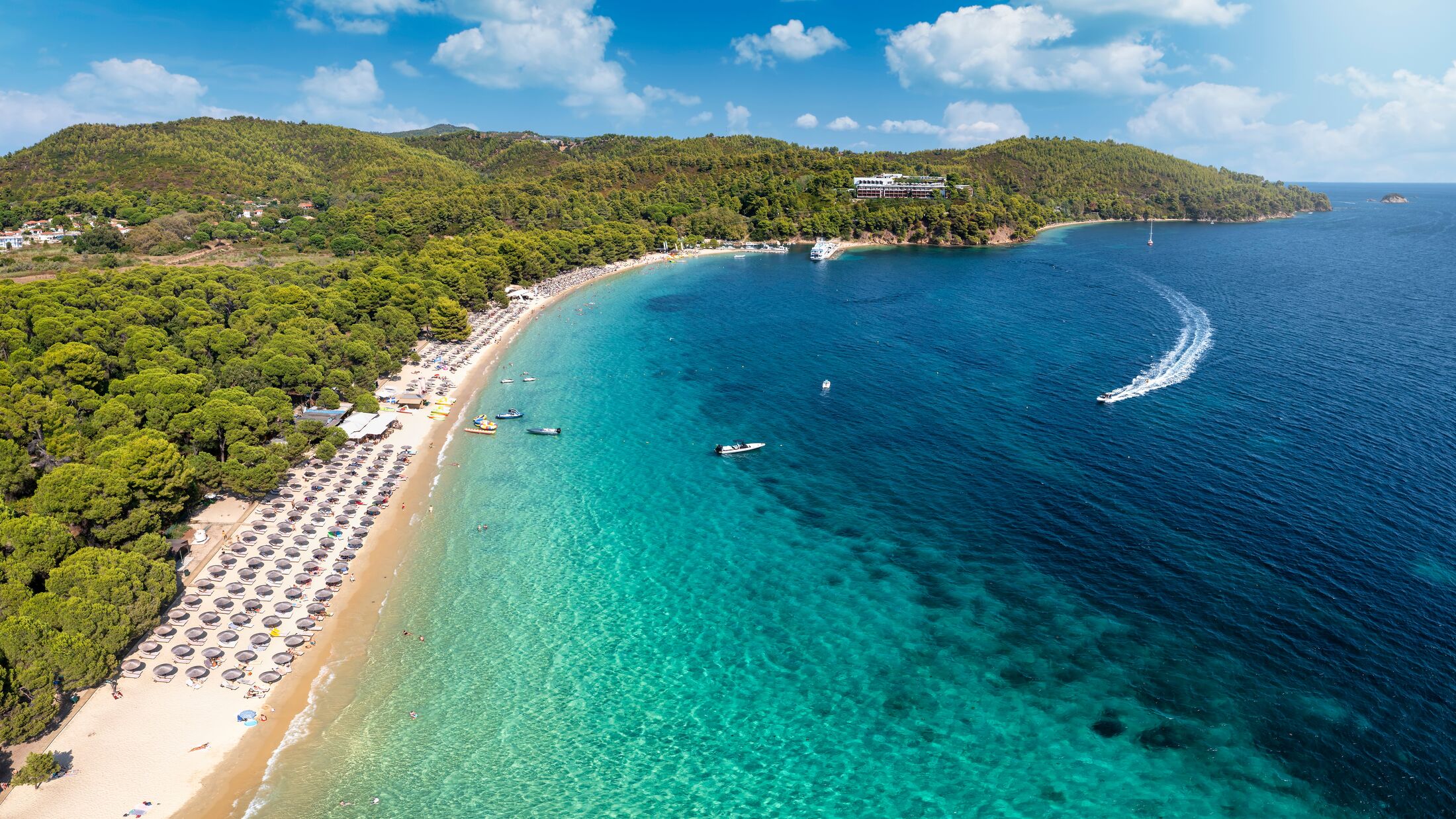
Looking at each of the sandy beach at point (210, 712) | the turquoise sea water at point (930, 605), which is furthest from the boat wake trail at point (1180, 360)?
the sandy beach at point (210, 712)

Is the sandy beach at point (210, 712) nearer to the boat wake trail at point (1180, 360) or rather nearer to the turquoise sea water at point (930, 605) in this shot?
the turquoise sea water at point (930, 605)

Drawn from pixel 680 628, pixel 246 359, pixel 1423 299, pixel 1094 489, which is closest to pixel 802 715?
pixel 680 628

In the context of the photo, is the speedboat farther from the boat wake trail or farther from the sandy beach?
the boat wake trail

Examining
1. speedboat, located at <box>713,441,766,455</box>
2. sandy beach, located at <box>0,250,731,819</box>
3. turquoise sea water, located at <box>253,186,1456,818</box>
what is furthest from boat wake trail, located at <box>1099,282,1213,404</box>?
sandy beach, located at <box>0,250,731,819</box>

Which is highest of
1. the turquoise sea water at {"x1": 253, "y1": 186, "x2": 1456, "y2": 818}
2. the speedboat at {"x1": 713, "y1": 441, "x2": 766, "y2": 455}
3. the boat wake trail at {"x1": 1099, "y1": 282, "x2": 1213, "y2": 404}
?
the boat wake trail at {"x1": 1099, "y1": 282, "x2": 1213, "y2": 404}

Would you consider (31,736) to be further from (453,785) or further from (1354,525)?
(1354,525)

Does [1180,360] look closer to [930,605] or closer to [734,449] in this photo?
[734,449]

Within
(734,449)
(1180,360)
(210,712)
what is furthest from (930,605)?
(1180,360)
